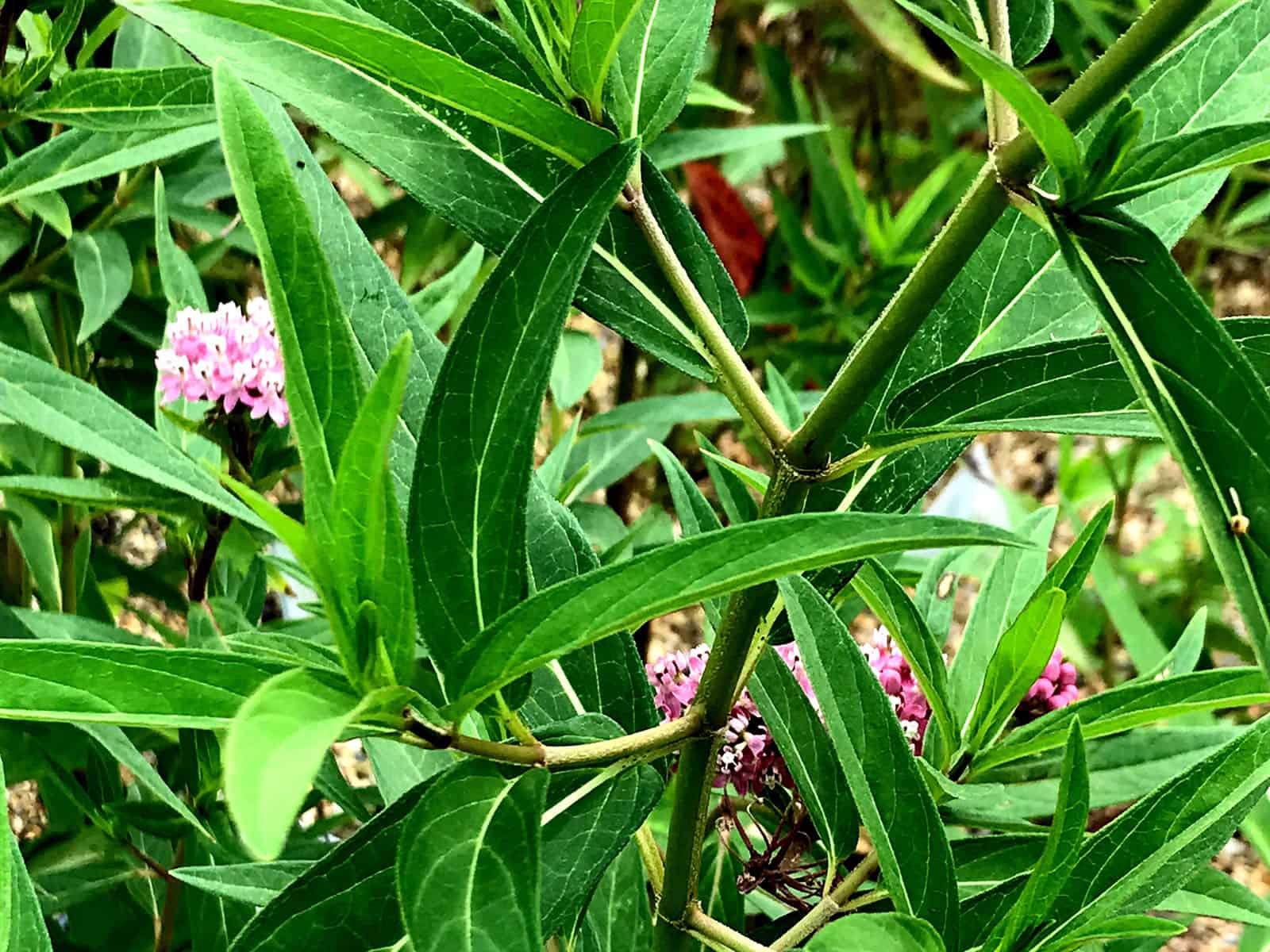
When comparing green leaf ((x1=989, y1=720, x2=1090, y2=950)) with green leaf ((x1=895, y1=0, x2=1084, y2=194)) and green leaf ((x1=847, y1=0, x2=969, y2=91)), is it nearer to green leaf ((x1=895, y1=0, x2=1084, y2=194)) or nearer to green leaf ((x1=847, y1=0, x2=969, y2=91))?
green leaf ((x1=895, y1=0, x2=1084, y2=194))

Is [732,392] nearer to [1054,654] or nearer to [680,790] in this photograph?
[680,790]

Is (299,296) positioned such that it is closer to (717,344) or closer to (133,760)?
(717,344)

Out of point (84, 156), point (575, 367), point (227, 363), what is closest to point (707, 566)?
point (227, 363)

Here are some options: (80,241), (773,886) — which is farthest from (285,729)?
(80,241)

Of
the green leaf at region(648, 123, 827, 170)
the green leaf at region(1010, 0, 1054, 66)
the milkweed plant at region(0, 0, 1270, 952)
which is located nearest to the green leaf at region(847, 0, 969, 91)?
the green leaf at region(648, 123, 827, 170)

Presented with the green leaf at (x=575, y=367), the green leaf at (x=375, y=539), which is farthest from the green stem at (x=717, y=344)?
the green leaf at (x=575, y=367)

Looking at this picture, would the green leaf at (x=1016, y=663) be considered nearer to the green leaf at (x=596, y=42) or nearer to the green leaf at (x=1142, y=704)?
the green leaf at (x=1142, y=704)
